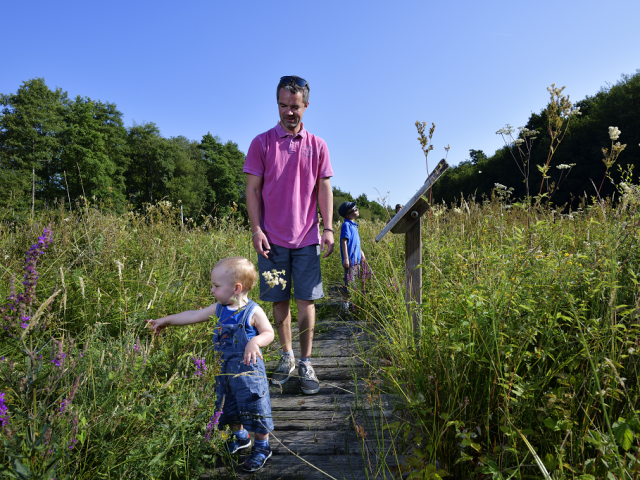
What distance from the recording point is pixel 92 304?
10.1 ft

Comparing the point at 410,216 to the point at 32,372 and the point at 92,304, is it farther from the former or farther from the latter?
the point at 92,304

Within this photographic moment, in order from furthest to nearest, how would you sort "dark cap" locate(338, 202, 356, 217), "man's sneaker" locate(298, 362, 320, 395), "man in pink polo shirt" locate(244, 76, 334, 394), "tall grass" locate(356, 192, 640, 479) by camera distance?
1. "dark cap" locate(338, 202, 356, 217)
2. "man in pink polo shirt" locate(244, 76, 334, 394)
3. "man's sneaker" locate(298, 362, 320, 395)
4. "tall grass" locate(356, 192, 640, 479)

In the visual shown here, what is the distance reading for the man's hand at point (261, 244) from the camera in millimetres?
2703

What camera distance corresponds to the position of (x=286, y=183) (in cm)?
279

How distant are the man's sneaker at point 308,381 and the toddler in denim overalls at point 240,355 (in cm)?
63

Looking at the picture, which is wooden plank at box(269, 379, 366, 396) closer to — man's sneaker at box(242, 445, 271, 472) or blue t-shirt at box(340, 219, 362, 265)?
man's sneaker at box(242, 445, 271, 472)

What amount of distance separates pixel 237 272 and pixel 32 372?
103 centimetres

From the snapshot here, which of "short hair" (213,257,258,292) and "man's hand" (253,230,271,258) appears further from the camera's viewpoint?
"man's hand" (253,230,271,258)

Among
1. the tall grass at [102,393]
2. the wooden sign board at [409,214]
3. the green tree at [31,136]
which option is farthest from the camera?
the green tree at [31,136]

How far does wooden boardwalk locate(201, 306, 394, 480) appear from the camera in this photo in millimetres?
1776

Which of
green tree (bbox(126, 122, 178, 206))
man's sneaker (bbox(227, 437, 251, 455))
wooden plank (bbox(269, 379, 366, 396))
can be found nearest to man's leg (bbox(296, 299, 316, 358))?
wooden plank (bbox(269, 379, 366, 396))

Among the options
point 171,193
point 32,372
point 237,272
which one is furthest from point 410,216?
point 171,193

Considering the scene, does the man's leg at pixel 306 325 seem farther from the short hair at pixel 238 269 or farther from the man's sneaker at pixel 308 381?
the short hair at pixel 238 269

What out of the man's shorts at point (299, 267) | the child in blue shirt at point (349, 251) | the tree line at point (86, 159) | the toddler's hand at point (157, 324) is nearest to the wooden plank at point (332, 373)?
the man's shorts at point (299, 267)
